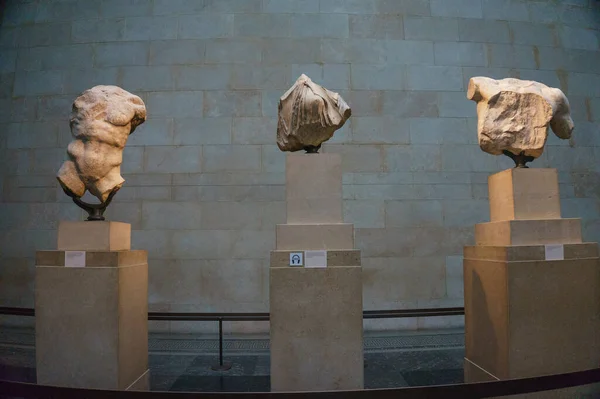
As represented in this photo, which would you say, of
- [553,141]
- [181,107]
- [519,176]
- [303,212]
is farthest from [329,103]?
[553,141]

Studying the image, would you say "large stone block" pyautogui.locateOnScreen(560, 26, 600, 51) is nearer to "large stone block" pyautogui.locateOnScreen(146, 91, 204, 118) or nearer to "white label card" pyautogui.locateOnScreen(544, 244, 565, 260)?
"white label card" pyautogui.locateOnScreen(544, 244, 565, 260)

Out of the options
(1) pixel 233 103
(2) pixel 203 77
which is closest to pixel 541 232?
(1) pixel 233 103

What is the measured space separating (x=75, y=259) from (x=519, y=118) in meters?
4.46

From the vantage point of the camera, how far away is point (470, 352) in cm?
481

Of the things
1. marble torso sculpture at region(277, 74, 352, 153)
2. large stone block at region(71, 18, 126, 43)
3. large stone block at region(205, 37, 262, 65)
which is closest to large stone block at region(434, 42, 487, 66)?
large stone block at region(205, 37, 262, 65)

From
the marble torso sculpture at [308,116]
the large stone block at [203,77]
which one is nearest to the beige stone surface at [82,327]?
the marble torso sculpture at [308,116]

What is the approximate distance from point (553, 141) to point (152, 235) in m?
6.80

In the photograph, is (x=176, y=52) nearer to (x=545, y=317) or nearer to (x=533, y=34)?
(x=533, y=34)

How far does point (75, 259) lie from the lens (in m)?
4.20

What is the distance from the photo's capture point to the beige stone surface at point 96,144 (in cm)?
441

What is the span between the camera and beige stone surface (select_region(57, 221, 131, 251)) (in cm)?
429

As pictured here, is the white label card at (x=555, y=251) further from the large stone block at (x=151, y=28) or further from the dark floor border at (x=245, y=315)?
the large stone block at (x=151, y=28)

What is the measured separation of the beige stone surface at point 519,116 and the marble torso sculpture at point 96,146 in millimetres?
3657

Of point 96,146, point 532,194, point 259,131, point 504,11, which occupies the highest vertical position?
point 504,11
